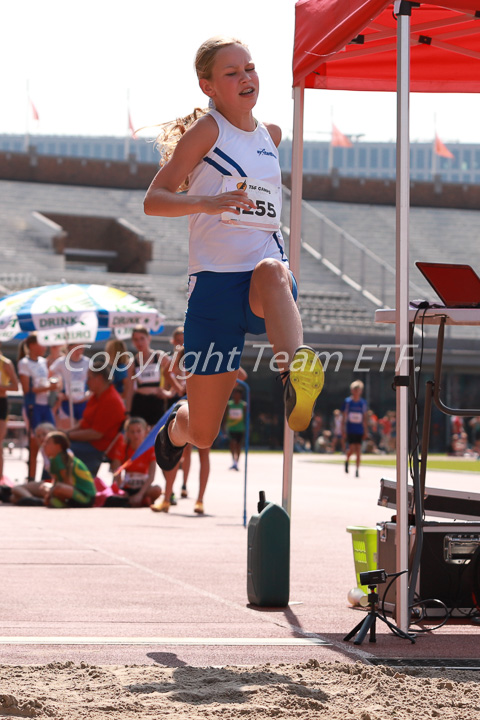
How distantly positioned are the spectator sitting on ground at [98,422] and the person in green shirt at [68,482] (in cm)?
38

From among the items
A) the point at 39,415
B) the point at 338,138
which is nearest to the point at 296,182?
the point at 39,415

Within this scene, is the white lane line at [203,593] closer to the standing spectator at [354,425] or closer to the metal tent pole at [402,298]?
the metal tent pole at [402,298]

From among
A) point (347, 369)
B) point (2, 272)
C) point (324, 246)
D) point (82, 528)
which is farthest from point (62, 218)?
point (82, 528)

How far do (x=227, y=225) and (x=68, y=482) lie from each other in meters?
7.78

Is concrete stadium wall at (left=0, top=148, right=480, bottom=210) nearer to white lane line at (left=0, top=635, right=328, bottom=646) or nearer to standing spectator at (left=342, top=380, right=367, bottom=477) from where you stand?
standing spectator at (left=342, top=380, right=367, bottom=477)

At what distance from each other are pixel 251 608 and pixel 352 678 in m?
1.74

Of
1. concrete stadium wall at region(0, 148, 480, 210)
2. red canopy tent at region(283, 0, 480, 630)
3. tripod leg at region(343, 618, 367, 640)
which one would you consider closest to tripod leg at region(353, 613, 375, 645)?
tripod leg at region(343, 618, 367, 640)

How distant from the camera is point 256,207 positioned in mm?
4785

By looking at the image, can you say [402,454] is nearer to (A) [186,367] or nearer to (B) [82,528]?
(A) [186,367]

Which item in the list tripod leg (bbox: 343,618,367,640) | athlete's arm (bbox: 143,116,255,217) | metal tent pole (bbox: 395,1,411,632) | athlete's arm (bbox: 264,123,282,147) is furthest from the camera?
athlete's arm (bbox: 264,123,282,147)

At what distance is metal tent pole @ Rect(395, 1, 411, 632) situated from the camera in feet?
16.1

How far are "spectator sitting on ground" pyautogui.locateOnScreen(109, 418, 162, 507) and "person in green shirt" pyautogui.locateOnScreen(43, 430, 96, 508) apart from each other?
14.1 inches

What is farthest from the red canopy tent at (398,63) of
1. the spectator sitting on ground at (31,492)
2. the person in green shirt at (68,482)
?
the spectator sitting on ground at (31,492)

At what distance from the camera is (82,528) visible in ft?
32.1
